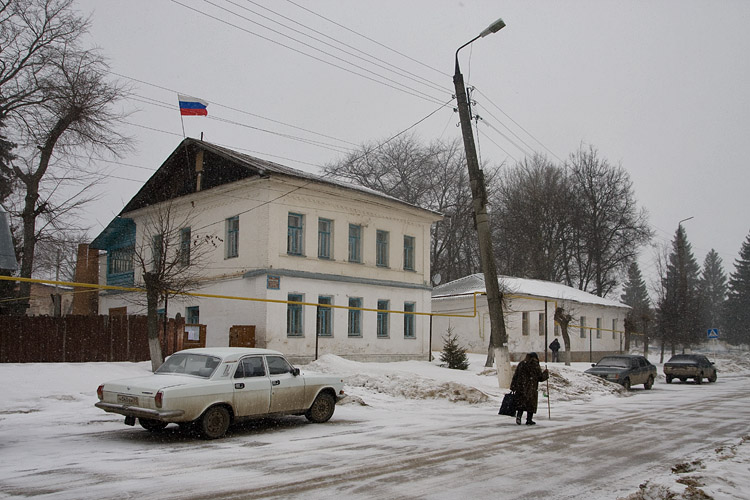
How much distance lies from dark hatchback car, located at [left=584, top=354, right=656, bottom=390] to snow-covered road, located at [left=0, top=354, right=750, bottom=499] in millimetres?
8380

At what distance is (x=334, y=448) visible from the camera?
10.3 meters

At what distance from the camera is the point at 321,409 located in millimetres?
13664

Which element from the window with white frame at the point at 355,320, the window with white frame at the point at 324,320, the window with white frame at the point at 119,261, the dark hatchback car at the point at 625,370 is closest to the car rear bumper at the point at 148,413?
the window with white frame at the point at 324,320

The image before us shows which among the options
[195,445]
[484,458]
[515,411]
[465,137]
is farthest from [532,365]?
[465,137]

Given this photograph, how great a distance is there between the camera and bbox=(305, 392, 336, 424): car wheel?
44.2 feet

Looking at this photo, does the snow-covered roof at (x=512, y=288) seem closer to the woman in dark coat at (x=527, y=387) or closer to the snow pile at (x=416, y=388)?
the snow pile at (x=416, y=388)

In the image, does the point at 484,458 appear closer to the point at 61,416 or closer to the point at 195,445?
the point at 195,445

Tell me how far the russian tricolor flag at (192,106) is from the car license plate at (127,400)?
1579 cm

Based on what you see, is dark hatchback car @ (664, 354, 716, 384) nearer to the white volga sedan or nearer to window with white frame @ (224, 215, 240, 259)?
window with white frame @ (224, 215, 240, 259)

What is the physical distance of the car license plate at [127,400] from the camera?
35.7ft

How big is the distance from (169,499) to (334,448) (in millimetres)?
3840

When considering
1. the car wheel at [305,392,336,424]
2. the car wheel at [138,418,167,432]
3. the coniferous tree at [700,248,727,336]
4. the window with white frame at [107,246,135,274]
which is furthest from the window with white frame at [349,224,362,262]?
the coniferous tree at [700,248,727,336]

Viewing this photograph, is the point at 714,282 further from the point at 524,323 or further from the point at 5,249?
the point at 5,249

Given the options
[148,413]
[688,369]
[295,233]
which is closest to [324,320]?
[295,233]
